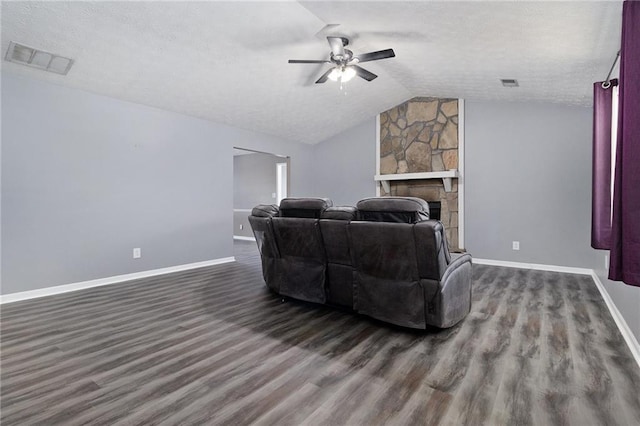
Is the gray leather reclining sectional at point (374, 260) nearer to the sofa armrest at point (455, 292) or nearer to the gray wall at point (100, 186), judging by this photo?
the sofa armrest at point (455, 292)

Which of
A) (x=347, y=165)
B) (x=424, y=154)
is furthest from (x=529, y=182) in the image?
(x=347, y=165)

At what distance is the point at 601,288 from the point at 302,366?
3.66 meters

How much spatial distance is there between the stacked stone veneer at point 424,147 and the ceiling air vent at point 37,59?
5078 millimetres

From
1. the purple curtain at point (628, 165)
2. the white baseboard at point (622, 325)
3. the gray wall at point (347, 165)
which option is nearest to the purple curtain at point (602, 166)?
the white baseboard at point (622, 325)

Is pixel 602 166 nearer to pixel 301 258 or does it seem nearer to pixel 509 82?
pixel 509 82

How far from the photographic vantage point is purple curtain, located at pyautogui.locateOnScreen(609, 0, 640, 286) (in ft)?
5.15

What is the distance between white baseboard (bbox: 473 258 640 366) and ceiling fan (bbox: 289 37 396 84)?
9.95 ft

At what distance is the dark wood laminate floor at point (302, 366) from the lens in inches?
60.1

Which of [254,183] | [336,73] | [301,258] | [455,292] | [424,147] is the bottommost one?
[455,292]

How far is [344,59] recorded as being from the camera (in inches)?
143

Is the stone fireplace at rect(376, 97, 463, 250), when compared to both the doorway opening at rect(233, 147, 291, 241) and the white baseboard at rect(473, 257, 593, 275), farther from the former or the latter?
the doorway opening at rect(233, 147, 291, 241)

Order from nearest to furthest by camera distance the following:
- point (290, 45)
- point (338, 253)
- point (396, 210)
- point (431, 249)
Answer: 1. point (431, 249)
2. point (396, 210)
3. point (338, 253)
4. point (290, 45)

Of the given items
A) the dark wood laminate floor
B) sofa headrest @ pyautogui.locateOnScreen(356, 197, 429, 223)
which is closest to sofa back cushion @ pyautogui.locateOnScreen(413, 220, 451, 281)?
sofa headrest @ pyautogui.locateOnScreen(356, 197, 429, 223)

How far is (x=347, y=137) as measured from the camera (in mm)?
6996
